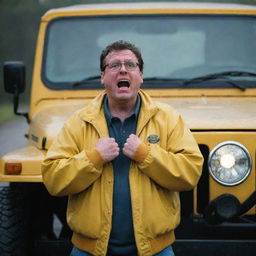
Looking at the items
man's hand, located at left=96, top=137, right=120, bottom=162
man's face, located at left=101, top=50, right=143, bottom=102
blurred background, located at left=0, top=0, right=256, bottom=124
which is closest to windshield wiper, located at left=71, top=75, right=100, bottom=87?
man's face, located at left=101, top=50, right=143, bottom=102

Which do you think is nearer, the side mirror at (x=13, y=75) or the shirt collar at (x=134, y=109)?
the shirt collar at (x=134, y=109)

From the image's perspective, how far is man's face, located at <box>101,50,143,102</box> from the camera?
3.19 m

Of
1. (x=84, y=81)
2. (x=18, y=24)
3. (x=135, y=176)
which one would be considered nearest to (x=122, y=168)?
(x=135, y=176)

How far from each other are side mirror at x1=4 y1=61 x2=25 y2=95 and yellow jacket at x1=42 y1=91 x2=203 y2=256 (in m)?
2.26

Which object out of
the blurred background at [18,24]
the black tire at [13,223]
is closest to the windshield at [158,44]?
the black tire at [13,223]

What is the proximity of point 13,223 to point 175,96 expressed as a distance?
154 cm

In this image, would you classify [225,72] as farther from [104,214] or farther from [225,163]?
[104,214]

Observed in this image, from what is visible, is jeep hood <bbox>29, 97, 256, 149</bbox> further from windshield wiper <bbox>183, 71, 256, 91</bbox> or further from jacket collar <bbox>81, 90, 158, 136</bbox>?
jacket collar <bbox>81, 90, 158, 136</bbox>

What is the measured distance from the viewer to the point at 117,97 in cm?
320

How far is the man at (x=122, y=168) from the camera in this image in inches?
122

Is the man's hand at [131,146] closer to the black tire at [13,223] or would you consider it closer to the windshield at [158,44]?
the black tire at [13,223]

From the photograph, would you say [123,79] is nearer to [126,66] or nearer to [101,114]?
[126,66]

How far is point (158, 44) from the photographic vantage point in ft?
17.8

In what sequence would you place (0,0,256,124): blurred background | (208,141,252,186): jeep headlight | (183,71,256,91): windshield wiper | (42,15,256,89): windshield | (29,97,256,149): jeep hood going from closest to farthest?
(208,141,252,186): jeep headlight < (29,97,256,149): jeep hood < (183,71,256,91): windshield wiper < (42,15,256,89): windshield < (0,0,256,124): blurred background
